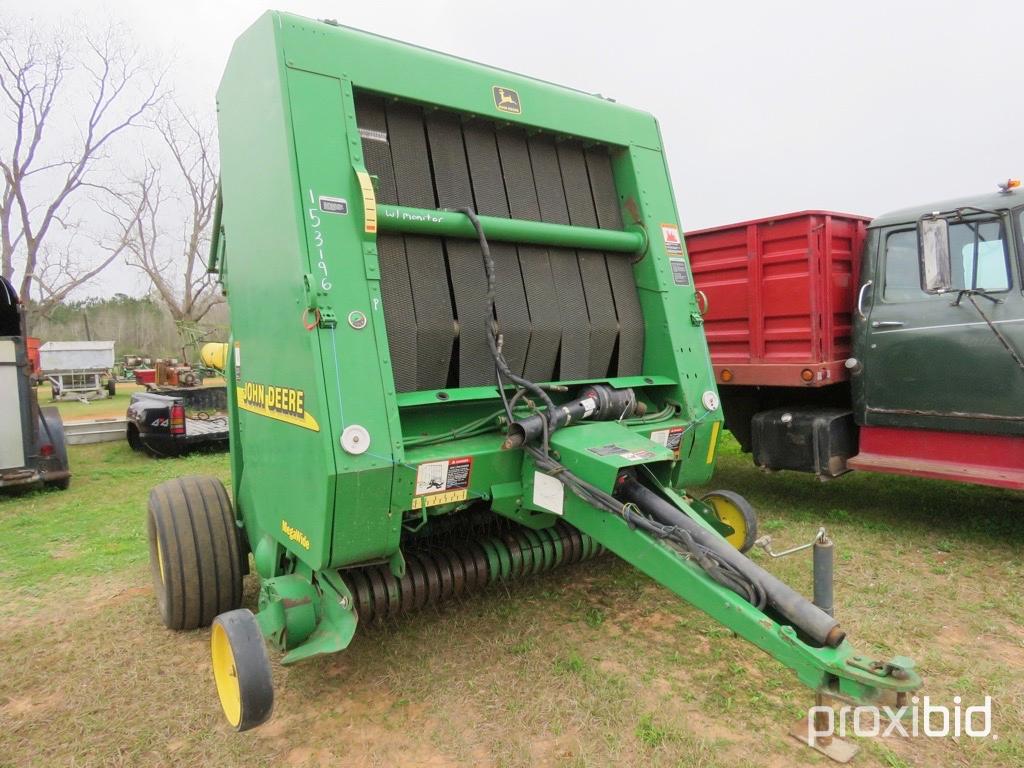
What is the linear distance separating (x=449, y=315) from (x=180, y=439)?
7284 millimetres

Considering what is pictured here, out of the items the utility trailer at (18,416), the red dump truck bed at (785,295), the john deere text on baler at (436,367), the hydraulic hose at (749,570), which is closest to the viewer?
the hydraulic hose at (749,570)

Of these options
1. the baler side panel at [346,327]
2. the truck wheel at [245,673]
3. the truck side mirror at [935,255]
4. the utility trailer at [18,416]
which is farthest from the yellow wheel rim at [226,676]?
the utility trailer at [18,416]

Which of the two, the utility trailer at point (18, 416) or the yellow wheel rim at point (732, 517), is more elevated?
the utility trailer at point (18, 416)

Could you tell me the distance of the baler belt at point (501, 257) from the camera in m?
3.20

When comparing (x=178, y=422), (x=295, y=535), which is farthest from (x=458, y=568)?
(x=178, y=422)

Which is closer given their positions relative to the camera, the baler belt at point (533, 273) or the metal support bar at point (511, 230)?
the metal support bar at point (511, 230)

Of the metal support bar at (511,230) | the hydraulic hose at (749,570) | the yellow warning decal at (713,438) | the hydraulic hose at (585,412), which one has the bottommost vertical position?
the hydraulic hose at (749,570)

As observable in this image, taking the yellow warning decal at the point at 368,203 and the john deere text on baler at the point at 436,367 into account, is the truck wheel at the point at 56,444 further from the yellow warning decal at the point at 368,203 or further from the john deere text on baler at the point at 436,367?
the yellow warning decal at the point at 368,203

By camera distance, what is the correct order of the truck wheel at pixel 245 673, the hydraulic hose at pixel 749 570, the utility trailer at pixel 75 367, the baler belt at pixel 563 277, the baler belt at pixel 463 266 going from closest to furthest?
the hydraulic hose at pixel 749 570 < the truck wheel at pixel 245 673 < the baler belt at pixel 463 266 < the baler belt at pixel 563 277 < the utility trailer at pixel 75 367

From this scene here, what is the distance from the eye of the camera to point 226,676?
2.67m

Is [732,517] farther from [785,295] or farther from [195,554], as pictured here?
[195,554]

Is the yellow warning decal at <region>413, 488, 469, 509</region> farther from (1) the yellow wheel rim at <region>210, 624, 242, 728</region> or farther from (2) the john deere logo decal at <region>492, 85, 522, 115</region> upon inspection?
(2) the john deere logo decal at <region>492, 85, 522, 115</region>

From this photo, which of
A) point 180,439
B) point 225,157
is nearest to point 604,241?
point 225,157

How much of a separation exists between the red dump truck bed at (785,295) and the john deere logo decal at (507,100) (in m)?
2.42
